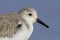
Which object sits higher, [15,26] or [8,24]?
[8,24]

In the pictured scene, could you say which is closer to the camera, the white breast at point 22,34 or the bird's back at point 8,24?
the white breast at point 22,34

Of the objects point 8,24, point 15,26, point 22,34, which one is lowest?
point 22,34

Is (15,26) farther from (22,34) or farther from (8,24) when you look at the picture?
(22,34)

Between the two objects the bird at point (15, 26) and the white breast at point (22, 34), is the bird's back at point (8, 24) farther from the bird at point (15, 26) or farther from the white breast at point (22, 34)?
the white breast at point (22, 34)

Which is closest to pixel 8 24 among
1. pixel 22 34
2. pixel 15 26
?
pixel 15 26

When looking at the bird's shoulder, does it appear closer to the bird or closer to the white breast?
the bird

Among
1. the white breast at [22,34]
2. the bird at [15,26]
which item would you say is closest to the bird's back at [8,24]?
the bird at [15,26]

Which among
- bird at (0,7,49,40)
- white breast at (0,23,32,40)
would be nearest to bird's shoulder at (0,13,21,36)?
bird at (0,7,49,40)

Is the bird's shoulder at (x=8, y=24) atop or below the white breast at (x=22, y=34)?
atop
